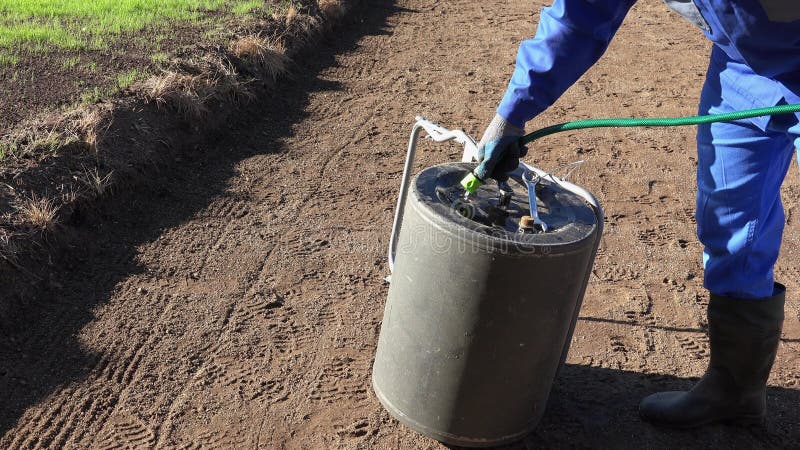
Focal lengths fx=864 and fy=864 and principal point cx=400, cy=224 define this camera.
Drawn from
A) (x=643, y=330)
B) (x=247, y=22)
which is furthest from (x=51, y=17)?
(x=643, y=330)

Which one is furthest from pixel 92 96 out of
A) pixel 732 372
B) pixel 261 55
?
pixel 732 372

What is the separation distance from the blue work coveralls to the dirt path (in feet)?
2.58

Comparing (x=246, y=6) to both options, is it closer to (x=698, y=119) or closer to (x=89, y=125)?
(x=89, y=125)

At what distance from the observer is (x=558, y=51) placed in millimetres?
2670

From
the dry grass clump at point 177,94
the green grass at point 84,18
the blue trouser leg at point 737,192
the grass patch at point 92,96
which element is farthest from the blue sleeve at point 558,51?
the green grass at point 84,18

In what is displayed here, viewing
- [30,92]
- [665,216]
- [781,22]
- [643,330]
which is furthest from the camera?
[30,92]

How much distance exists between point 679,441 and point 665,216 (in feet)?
6.30

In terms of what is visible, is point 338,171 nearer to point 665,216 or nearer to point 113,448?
point 665,216

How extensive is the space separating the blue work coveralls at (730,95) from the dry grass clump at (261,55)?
358cm

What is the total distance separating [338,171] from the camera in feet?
16.6

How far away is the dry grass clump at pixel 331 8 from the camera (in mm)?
7555

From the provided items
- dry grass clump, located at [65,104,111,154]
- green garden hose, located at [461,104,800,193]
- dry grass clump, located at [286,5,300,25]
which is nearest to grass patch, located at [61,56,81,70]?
dry grass clump, located at [65,104,111,154]

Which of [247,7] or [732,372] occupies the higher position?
[247,7]

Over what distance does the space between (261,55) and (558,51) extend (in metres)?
3.78
